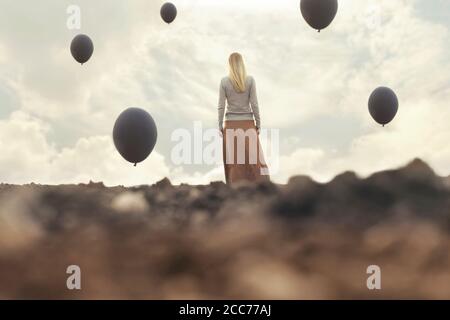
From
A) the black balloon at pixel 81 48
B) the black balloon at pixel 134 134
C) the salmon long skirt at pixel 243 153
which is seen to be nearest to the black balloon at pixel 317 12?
the salmon long skirt at pixel 243 153

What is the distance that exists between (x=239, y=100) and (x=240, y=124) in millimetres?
332

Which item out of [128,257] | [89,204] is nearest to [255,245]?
[128,257]

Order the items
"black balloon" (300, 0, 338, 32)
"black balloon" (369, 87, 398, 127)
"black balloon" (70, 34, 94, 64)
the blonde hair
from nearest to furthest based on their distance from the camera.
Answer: "black balloon" (300, 0, 338, 32) < the blonde hair < "black balloon" (369, 87, 398, 127) < "black balloon" (70, 34, 94, 64)

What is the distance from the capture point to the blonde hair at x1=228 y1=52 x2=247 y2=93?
752 centimetres

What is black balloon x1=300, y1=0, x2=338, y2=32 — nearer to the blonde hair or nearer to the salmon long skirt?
the blonde hair

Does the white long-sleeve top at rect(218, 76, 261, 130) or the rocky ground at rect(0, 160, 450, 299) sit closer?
the rocky ground at rect(0, 160, 450, 299)

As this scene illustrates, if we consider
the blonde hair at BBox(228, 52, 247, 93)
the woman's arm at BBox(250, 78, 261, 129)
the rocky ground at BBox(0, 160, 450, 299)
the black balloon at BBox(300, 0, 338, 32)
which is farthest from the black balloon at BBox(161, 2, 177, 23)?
the rocky ground at BBox(0, 160, 450, 299)

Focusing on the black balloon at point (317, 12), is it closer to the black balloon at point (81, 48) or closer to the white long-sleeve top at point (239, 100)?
the white long-sleeve top at point (239, 100)

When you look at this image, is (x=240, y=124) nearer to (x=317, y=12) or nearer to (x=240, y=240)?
(x=317, y=12)

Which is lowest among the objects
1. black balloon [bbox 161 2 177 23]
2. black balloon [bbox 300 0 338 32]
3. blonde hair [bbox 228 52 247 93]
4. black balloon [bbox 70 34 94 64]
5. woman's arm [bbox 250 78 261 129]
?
woman's arm [bbox 250 78 261 129]

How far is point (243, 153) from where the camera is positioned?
7824mm

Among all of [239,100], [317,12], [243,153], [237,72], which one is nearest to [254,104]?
[239,100]

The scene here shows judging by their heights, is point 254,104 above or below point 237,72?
below
